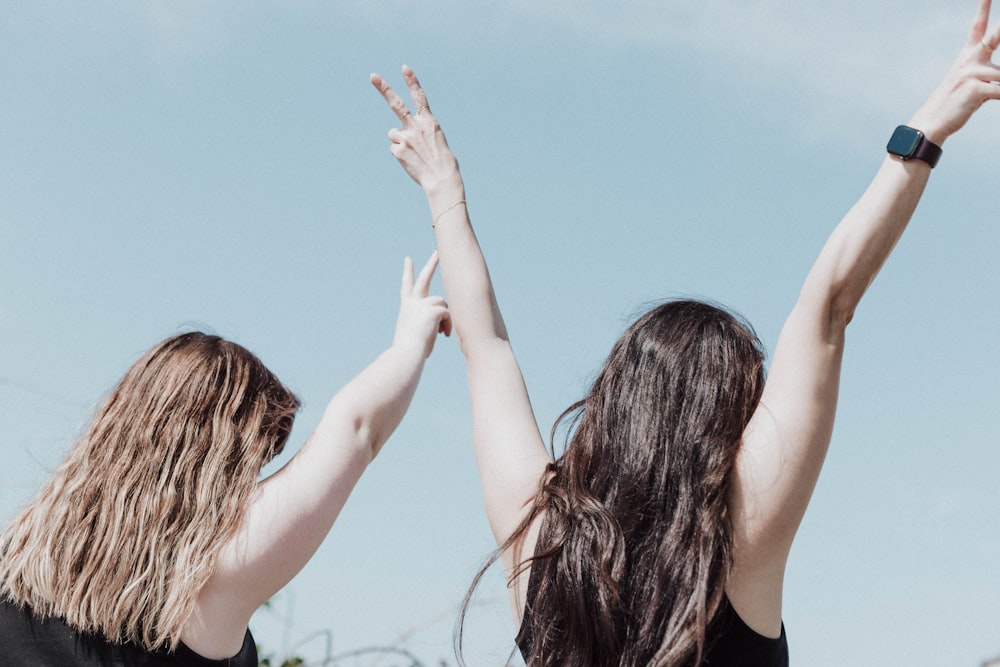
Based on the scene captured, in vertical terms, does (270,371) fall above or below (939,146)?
below

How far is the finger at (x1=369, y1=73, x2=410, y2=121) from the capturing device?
12.2ft

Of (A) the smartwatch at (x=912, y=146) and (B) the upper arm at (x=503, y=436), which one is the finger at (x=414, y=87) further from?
(A) the smartwatch at (x=912, y=146)

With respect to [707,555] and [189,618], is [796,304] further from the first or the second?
[189,618]

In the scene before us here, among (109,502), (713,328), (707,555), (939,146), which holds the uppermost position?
(939,146)

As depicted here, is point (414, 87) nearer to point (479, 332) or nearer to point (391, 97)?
point (391, 97)

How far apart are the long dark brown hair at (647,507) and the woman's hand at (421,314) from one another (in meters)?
0.75

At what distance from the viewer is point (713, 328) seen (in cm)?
272

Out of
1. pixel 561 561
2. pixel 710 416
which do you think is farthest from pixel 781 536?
pixel 561 561

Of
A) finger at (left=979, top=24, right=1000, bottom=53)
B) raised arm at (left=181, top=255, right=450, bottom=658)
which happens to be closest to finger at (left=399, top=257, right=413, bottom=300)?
raised arm at (left=181, top=255, right=450, bottom=658)

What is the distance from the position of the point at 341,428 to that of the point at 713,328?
0.94 m

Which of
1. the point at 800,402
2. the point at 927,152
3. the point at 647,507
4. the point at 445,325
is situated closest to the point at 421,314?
the point at 445,325

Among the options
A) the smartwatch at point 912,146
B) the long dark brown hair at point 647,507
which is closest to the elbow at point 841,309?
the long dark brown hair at point 647,507

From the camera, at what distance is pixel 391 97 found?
3738mm

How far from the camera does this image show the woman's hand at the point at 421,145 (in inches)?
140
